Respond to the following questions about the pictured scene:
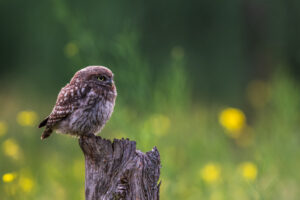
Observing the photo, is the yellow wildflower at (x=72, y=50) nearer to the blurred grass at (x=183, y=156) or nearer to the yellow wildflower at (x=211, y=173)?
the blurred grass at (x=183, y=156)

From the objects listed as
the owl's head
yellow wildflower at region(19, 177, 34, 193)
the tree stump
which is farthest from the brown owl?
the tree stump

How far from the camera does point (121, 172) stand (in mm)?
3678

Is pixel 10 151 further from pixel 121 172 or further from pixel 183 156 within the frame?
pixel 183 156

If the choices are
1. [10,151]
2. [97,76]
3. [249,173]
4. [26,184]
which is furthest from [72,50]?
[249,173]

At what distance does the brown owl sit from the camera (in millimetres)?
4742

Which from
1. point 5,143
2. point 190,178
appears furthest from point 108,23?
point 5,143

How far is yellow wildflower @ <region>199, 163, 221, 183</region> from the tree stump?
2.68 m

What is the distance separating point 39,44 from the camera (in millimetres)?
13203

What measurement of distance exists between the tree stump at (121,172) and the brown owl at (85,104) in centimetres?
92

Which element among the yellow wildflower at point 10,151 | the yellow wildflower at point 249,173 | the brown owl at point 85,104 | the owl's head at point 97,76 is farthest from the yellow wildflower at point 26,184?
the yellow wildflower at point 249,173

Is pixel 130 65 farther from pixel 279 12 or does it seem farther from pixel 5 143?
pixel 279 12

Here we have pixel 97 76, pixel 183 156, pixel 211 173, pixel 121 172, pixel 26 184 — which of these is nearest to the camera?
pixel 121 172

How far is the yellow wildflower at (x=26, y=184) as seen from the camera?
4821 mm

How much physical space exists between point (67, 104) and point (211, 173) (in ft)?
7.86
